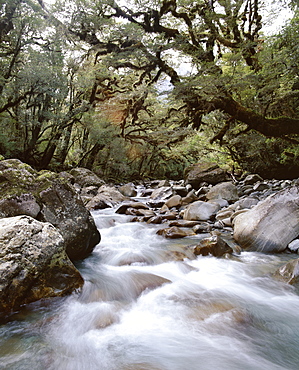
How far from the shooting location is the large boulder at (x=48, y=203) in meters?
3.45

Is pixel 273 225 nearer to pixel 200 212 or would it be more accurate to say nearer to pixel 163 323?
pixel 200 212

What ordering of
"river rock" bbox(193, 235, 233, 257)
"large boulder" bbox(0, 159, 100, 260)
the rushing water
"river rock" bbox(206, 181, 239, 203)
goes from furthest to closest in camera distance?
1. "river rock" bbox(206, 181, 239, 203)
2. "river rock" bbox(193, 235, 233, 257)
3. "large boulder" bbox(0, 159, 100, 260)
4. the rushing water

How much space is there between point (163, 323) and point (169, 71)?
9.15 m

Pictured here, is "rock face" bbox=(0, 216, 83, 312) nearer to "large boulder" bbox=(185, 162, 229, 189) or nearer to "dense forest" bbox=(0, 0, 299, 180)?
"dense forest" bbox=(0, 0, 299, 180)

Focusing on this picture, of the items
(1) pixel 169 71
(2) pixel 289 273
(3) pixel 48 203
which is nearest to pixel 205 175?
(1) pixel 169 71

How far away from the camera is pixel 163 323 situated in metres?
2.49

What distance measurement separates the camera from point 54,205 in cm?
382

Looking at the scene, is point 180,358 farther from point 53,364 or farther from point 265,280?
point 265,280

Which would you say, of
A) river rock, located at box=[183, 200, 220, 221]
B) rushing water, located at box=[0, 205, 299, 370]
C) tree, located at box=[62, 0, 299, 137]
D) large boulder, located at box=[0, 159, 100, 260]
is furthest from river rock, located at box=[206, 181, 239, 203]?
large boulder, located at box=[0, 159, 100, 260]

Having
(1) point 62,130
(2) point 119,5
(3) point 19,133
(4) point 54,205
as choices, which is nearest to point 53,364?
(4) point 54,205

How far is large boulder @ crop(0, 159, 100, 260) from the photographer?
3.45m

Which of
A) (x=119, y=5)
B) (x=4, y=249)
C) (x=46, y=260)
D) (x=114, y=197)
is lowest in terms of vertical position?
(x=114, y=197)

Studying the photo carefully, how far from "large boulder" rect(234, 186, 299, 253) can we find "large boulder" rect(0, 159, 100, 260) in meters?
3.09

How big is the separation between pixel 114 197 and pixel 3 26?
10.1 metres
